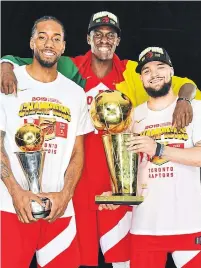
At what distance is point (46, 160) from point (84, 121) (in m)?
0.28

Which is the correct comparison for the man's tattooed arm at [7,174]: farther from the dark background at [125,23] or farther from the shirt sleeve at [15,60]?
the dark background at [125,23]

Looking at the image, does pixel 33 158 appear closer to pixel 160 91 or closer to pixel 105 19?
pixel 160 91

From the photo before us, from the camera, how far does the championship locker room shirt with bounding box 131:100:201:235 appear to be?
7.30ft

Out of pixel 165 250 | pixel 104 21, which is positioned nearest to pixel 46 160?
pixel 165 250

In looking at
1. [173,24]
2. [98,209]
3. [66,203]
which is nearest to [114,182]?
[66,203]

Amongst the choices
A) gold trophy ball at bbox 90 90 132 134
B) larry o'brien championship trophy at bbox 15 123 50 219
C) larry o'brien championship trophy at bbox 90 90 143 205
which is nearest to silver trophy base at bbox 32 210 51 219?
larry o'brien championship trophy at bbox 15 123 50 219

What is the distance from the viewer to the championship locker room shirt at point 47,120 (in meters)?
2.23

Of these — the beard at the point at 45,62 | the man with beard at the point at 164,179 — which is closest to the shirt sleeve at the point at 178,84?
the man with beard at the point at 164,179

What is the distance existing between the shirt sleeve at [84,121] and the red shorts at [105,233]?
42cm

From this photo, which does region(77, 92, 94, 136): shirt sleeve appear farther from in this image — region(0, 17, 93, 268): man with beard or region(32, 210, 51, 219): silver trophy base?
region(32, 210, 51, 219): silver trophy base

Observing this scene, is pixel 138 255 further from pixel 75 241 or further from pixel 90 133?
pixel 90 133

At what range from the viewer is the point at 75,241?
7.48 feet

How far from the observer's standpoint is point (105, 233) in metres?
2.54

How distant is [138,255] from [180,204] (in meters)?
0.29
